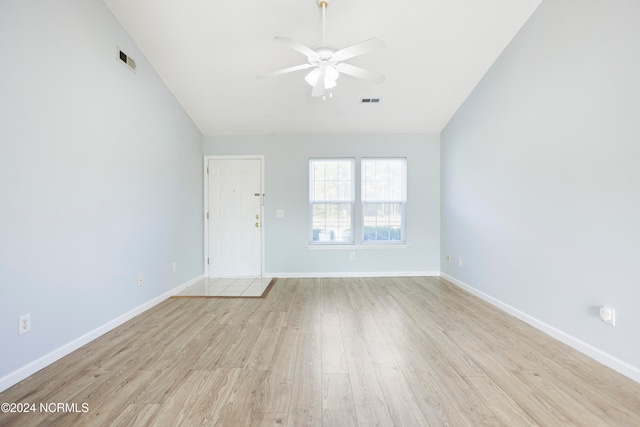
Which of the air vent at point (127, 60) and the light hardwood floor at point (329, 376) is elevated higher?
the air vent at point (127, 60)

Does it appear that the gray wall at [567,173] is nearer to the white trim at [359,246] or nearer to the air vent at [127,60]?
the white trim at [359,246]

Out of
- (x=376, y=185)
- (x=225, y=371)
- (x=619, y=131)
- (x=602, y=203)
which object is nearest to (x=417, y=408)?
(x=225, y=371)

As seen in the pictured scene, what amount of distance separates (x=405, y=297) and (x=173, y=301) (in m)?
3.05

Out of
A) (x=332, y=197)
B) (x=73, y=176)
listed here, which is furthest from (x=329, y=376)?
(x=332, y=197)

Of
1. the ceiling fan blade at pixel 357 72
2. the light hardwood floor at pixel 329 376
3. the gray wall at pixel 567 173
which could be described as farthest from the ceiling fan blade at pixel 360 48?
the light hardwood floor at pixel 329 376

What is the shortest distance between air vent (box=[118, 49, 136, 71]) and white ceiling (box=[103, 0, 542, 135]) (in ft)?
0.90

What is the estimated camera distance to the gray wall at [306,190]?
4.84 m

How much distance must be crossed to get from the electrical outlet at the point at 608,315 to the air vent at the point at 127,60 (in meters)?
4.90

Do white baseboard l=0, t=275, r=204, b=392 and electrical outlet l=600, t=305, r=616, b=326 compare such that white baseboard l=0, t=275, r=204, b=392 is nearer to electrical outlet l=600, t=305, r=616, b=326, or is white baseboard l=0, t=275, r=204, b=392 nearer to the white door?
the white door

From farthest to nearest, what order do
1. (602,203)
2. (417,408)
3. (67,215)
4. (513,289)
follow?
(513,289) < (67,215) < (602,203) < (417,408)

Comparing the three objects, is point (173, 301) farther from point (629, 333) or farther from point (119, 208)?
point (629, 333)

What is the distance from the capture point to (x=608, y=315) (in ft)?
6.85

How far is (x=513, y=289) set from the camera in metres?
3.07

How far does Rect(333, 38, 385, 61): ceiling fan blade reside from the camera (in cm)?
213
